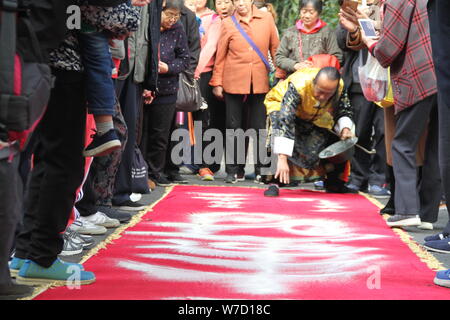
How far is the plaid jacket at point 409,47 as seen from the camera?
18.0ft

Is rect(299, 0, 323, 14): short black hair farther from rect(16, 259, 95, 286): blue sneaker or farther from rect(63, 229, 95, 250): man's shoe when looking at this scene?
rect(16, 259, 95, 286): blue sneaker

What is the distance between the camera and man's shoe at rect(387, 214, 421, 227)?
5695 mm

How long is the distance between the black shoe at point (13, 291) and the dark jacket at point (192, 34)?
5.33 metres

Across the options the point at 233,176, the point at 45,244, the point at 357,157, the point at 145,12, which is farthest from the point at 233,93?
the point at 45,244

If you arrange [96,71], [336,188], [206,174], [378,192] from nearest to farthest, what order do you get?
[96,71] < [336,188] < [378,192] < [206,174]

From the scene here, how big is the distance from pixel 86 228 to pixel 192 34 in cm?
389

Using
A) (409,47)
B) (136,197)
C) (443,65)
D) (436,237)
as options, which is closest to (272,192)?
(136,197)

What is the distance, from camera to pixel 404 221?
571cm

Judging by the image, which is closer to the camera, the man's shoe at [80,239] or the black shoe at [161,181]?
the man's shoe at [80,239]

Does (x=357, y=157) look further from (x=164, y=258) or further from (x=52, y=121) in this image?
(x=52, y=121)

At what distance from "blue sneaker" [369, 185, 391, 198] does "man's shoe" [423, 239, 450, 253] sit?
122 inches

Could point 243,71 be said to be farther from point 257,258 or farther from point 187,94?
point 257,258

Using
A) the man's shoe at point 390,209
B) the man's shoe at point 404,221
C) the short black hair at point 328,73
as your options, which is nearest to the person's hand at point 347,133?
the short black hair at point 328,73

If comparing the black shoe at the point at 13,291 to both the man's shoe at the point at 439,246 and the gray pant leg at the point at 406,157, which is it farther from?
the gray pant leg at the point at 406,157
